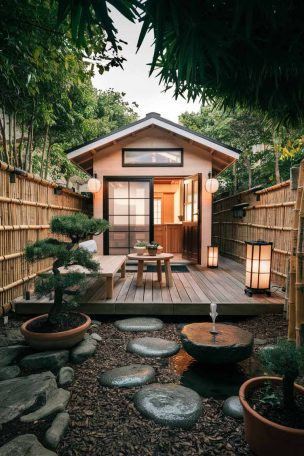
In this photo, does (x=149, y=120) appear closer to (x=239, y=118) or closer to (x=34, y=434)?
(x=239, y=118)

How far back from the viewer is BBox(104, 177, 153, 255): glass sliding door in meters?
8.17

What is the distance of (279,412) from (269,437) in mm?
203

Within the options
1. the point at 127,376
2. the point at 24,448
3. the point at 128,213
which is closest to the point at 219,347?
the point at 127,376

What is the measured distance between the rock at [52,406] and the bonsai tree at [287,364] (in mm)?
1644

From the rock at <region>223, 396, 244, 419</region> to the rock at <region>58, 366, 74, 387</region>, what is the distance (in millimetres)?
1425

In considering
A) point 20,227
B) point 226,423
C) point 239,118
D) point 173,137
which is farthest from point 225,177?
point 226,423

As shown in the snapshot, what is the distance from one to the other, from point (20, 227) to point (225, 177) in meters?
11.6

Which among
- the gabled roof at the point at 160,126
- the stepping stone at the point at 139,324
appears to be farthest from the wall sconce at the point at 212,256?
the stepping stone at the point at 139,324

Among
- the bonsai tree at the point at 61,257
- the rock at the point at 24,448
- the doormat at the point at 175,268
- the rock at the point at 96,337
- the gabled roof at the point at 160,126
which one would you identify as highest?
the gabled roof at the point at 160,126

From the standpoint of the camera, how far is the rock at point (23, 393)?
2184 millimetres

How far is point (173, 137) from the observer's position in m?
8.13

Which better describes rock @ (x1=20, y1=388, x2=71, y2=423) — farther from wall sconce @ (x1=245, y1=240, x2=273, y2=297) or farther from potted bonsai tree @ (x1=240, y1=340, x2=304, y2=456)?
wall sconce @ (x1=245, y1=240, x2=273, y2=297)

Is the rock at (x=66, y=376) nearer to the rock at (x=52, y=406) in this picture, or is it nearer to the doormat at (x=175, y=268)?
the rock at (x=52, y=406)

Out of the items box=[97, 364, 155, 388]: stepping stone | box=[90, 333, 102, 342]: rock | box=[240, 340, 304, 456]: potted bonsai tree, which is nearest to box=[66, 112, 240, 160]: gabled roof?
box=[90, 333, 102, 342]: rock
